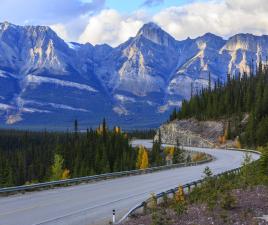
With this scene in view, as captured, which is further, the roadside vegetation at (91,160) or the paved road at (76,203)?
the roadside vegetation at (91,160)

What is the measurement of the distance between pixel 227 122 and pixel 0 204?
117 m

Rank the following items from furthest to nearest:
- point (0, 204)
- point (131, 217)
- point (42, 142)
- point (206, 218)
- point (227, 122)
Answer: point (42, 142), point (227, 122), point (0, 204), point (131, 217), point (206, 218)

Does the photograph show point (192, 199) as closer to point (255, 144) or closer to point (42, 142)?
point (255, 144)

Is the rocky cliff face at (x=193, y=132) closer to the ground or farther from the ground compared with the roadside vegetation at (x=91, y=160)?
farther from the ground

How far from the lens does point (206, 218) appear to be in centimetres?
1753

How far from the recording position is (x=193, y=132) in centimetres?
14362

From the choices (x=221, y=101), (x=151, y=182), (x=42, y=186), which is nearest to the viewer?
(x=42, y=186)

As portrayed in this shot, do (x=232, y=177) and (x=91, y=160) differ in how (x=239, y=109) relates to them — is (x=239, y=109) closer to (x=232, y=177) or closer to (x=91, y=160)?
(x=91, y=160)

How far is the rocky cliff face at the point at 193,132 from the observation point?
136m

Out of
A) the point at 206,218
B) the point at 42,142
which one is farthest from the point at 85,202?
the point at 42,142

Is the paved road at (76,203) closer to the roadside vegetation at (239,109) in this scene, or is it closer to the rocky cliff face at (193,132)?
the roadside vegetation at (239,109)

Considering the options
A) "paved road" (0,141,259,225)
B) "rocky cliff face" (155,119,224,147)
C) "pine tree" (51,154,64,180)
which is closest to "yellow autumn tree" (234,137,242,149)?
"rocky cliff face" (155,119,224,147)

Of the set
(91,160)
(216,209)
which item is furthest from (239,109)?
(216,209)

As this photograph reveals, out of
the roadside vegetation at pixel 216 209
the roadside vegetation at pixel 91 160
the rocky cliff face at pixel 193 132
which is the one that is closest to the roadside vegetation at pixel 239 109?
the rocky cliff face at pixel 193 132
